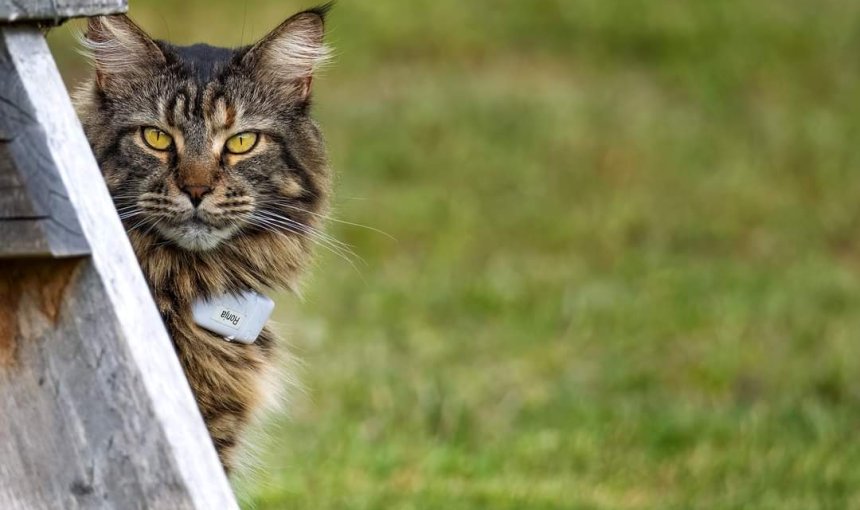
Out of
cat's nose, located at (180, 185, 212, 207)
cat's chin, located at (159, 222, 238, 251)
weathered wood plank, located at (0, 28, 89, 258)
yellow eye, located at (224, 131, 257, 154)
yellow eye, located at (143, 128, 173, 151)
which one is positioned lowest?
cat's chin, located at (159, 222, 238, 251)

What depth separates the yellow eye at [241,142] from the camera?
8.91ft

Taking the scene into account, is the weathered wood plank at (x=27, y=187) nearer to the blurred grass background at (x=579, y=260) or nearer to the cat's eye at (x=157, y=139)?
the cat's eye at (x=157, y=139)

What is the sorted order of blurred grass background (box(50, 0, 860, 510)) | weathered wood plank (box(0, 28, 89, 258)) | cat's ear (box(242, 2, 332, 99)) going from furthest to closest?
blurred grass background (box(50, 0, 860, 510))
cat's ear (box(242, 2, 332, 99))
weathered wood plank (box(0, 28, 89, 258))

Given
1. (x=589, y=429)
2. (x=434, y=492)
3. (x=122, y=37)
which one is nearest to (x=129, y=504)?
(x=122, y=37)

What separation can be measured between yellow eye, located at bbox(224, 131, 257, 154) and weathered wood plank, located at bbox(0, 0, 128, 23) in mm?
881

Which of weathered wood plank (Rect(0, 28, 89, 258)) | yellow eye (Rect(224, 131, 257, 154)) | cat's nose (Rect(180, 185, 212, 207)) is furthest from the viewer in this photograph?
yellow eye (Rect(224, 131, 257, 154))

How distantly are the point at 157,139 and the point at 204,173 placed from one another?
0.43 ft

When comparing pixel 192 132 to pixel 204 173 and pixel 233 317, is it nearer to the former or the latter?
pixel 204 173

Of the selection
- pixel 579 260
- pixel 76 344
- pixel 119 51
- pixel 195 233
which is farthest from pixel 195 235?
pixel 579 260

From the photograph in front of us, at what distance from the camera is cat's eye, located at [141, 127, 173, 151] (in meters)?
2.66

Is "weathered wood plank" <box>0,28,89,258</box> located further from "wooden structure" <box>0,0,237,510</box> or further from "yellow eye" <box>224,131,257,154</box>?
"yellow eye" <box>224,131,257,154</box>

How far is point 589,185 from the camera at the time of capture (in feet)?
26.7

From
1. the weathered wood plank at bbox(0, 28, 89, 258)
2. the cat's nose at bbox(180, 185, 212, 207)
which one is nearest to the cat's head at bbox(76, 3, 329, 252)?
the cat's nose at bbox(180, 185, 212, 207)

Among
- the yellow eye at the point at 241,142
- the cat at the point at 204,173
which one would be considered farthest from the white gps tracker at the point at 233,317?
the yellow eye at the point at 241,142
